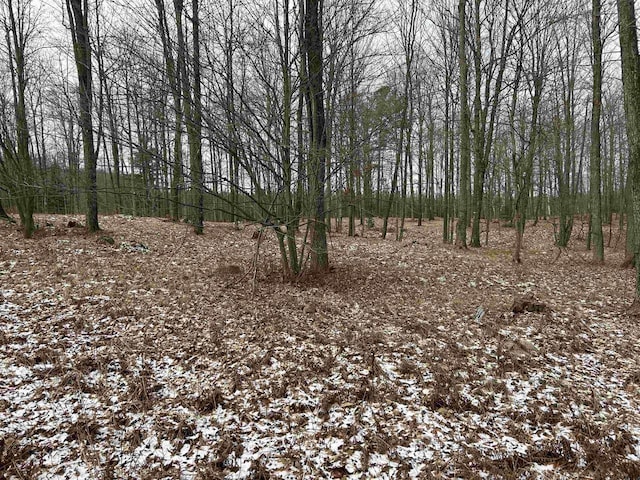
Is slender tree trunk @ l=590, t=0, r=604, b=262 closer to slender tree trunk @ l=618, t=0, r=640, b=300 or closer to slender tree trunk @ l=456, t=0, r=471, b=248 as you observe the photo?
slender tree trunk @ l=456, t=0, r=471, b=248

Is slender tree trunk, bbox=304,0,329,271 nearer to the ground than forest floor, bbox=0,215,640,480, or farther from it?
farther from it

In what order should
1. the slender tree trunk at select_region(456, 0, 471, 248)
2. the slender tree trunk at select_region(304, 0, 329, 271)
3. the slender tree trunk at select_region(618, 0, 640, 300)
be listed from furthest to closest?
the slender tree trunk at select_region(456, 0, 471, 248), the slender tree trunk at select_region(304, 0, 329, 271), the slender tree trunk at select_region(618, 0, 640, 300)

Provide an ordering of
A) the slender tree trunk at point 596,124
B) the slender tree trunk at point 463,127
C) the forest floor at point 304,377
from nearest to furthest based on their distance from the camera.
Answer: the forest floor at point 304,377, the slender tree trunk at point 596,124, the slender tree trunk at point 463,127

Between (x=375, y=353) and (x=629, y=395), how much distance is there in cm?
262

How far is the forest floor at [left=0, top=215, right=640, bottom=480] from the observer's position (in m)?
2.72

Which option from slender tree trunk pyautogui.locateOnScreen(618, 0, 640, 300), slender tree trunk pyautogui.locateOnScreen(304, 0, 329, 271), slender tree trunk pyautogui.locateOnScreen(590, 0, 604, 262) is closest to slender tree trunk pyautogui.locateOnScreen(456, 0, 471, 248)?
slender tree trunk pyautogui.locateOnScreen(590, 0, 604, 262)

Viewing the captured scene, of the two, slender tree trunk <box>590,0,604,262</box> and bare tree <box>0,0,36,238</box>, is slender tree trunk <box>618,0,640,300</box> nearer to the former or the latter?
slender tree trunk <box>590,0,604,262</box>

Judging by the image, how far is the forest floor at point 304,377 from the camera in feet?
8.92

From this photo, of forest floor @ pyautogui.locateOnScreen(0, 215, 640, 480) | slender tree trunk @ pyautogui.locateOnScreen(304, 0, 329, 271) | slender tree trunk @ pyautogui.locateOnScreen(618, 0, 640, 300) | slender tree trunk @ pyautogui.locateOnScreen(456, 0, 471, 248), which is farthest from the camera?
slender tree trunk @ pyautogui.locateOnScreen(456, 0, 471, 248)

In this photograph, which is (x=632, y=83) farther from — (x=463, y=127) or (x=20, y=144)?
(x=20, y=144)

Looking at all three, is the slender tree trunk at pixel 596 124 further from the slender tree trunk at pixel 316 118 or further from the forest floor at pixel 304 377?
the slender tree trunk at pixel 316 118

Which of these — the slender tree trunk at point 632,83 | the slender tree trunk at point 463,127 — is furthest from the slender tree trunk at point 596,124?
the slender tree trunk at point 632,83

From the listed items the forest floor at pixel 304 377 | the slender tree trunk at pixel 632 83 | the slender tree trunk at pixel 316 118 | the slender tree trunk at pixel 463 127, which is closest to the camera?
the forest floor at pixel 304 377

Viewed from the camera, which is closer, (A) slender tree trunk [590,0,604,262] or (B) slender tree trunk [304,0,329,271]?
(B) slender tree trunk [304,0,329,271]
